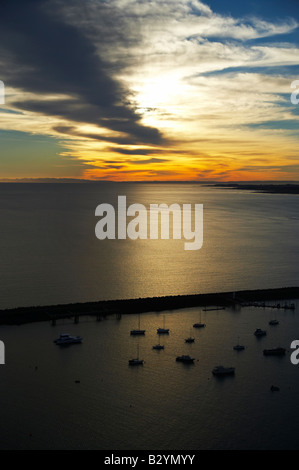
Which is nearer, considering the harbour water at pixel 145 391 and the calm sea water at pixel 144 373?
the harbour water at pixel 145 391

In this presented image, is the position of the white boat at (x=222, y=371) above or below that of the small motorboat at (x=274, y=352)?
below

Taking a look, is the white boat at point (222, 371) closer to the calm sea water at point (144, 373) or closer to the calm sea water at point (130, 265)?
the calm sea water at point (144, 373)

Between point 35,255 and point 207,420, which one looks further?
point 35,255

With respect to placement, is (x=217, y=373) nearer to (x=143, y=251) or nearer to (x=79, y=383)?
(x=79, y=383)

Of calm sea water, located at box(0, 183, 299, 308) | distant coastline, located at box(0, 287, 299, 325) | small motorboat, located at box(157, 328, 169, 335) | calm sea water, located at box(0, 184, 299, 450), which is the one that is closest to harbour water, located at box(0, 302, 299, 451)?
calm sea water, located at box(0, 184, 299, 450)

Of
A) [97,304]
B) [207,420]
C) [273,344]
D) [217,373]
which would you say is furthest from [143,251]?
[207,420]

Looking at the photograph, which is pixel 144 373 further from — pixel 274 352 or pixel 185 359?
pixel 274 352

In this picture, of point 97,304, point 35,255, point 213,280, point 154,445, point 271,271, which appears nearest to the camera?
point 154,445

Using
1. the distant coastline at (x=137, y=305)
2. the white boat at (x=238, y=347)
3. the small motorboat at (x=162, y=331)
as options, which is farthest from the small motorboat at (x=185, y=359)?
the distant coastline at (x=137, y=305)

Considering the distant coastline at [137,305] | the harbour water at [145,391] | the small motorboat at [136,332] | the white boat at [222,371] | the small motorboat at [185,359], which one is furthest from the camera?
the distant coastline at [137,305]
